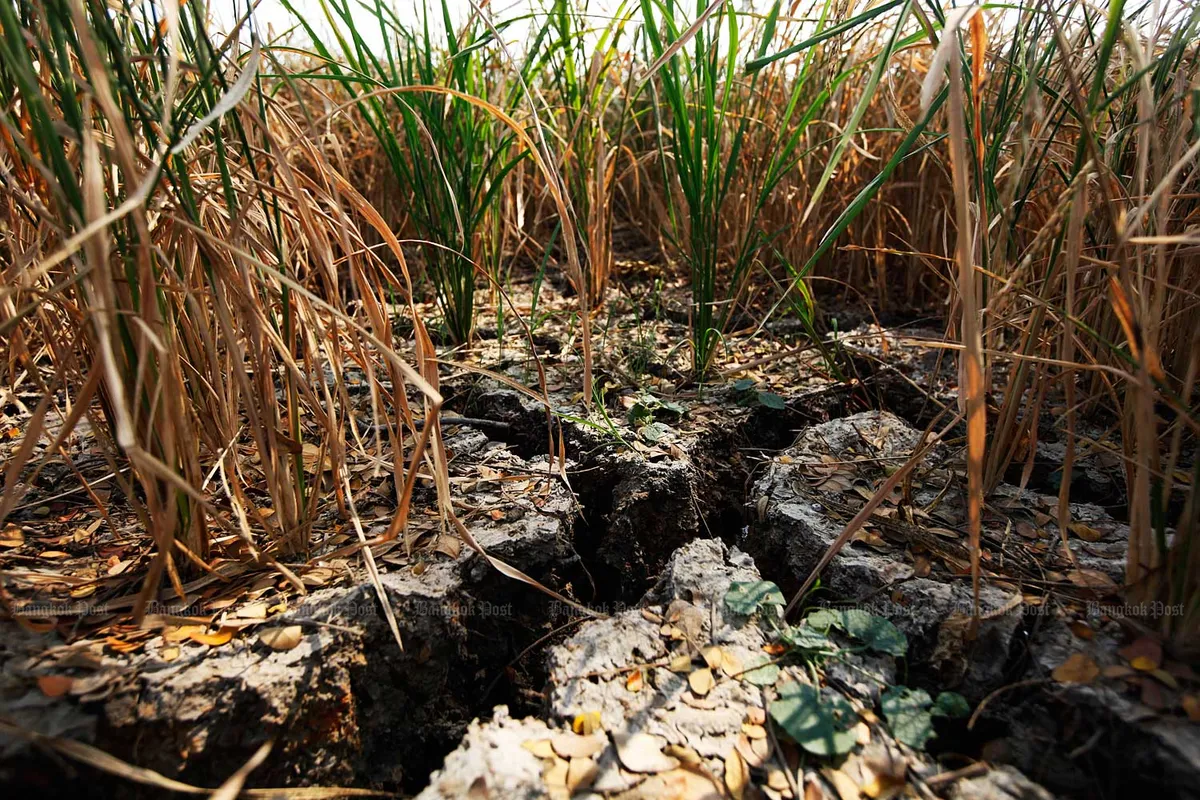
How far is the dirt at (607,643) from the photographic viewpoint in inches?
28.7

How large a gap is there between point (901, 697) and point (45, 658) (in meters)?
0.97

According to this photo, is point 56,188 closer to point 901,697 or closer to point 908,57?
point 901,697

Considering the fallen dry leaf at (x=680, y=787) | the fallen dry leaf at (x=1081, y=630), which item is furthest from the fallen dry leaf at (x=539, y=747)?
the fallen dry leaf at (x=1081, y=630)

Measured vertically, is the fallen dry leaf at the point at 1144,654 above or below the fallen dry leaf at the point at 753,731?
above

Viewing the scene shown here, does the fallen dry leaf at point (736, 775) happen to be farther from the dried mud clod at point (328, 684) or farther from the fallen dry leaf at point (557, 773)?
the dried mud clod at point (328, 684)

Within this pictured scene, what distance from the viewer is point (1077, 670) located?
77 centimetres

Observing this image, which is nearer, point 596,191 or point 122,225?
point 122,225

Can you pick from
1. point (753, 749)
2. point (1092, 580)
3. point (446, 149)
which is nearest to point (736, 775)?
→ point (753, 749)

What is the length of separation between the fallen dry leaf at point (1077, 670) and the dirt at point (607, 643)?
11 millimetres

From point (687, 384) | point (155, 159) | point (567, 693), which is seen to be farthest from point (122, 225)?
point (687, 384)

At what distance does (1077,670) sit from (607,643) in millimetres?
538

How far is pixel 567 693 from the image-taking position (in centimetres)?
84

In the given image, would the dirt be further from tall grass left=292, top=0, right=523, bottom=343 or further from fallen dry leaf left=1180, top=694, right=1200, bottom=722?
tall grass left=292, top=0, right=523, bottom=343

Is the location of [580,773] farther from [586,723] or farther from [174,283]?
[174,283]
